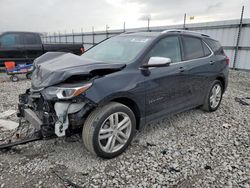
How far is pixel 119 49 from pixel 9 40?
742 cm

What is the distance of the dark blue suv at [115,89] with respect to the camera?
2.42 metres

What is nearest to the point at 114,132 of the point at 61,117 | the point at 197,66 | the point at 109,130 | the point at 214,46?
the point at 109,130

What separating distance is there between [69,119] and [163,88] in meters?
1.53

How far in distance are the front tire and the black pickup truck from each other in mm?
7584

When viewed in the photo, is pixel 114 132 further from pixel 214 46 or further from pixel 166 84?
pixel 214 46

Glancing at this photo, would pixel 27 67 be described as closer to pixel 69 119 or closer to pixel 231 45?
pixel 69 119

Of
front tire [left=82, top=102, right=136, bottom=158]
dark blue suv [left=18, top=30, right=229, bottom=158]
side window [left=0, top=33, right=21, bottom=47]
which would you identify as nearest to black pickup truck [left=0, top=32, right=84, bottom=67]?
side window [left=0, top=33, right=21, bottom=47]

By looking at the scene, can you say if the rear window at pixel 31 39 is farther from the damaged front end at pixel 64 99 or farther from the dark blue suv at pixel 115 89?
the damaged front end at pixel 64 99

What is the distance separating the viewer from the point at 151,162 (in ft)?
8.99

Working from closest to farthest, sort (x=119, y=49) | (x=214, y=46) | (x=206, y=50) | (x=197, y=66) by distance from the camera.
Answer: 1. (x=119, y=49)
2. (x=197, y=66)
3. (x=206, y=50)
4. (x=214, y=46)

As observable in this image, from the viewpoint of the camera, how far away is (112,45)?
11.9 ft

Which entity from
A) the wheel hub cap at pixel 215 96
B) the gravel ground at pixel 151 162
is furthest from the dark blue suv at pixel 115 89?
the wheel hub cap at pixel 215 96

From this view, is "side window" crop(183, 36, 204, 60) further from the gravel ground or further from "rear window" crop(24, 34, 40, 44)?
"rear window" crop(24, 34, 40, 44)

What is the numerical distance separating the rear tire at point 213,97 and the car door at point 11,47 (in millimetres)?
7926
